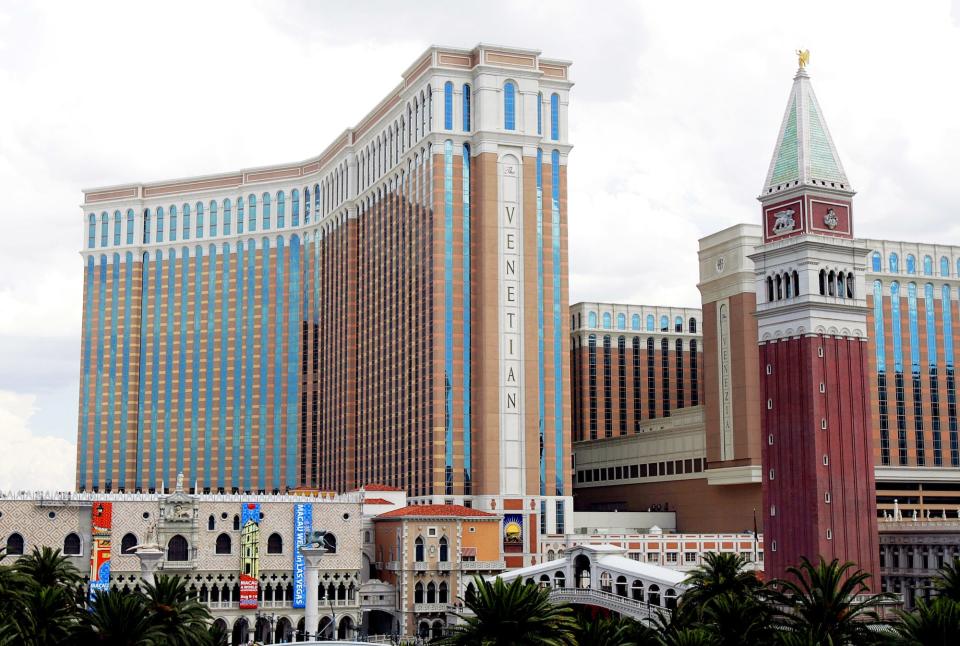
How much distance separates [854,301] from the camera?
420 feet

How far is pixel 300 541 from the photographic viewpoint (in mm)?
150625

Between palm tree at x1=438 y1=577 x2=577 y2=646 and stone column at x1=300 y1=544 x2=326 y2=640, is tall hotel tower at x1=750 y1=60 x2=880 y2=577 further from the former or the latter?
palm tree at x1=438 y1=577 x2=577 y2=646

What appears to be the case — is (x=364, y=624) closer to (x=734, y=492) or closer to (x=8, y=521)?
(x=8, y=521)

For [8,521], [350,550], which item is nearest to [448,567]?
[350,550]

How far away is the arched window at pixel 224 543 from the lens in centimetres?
14912

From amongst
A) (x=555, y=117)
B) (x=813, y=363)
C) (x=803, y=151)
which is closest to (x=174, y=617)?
(x=813, y=363)

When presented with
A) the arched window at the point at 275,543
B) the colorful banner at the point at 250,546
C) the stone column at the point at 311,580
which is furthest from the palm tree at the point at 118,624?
the arched window at the point at 275,543

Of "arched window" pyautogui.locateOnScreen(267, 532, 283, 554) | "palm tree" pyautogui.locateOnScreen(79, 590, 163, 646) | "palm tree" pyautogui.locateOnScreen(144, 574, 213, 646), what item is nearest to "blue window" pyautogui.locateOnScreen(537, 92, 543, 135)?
"arched window" pyautogui.locateOnScreen(267, 532, 283, 554)

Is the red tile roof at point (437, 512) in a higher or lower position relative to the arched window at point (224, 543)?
higher

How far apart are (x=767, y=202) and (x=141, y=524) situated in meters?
77.7

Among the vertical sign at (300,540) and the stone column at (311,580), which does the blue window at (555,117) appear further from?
the stone column at (311,580)

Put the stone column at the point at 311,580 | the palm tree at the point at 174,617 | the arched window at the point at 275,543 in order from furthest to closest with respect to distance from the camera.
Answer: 1. the arched window at the point at 275,543
2. the stone column at the point at 311,580
3. the palm tree at the point at 174,617

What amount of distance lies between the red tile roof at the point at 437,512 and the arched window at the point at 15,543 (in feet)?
139

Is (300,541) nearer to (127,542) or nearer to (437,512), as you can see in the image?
(437,512)
